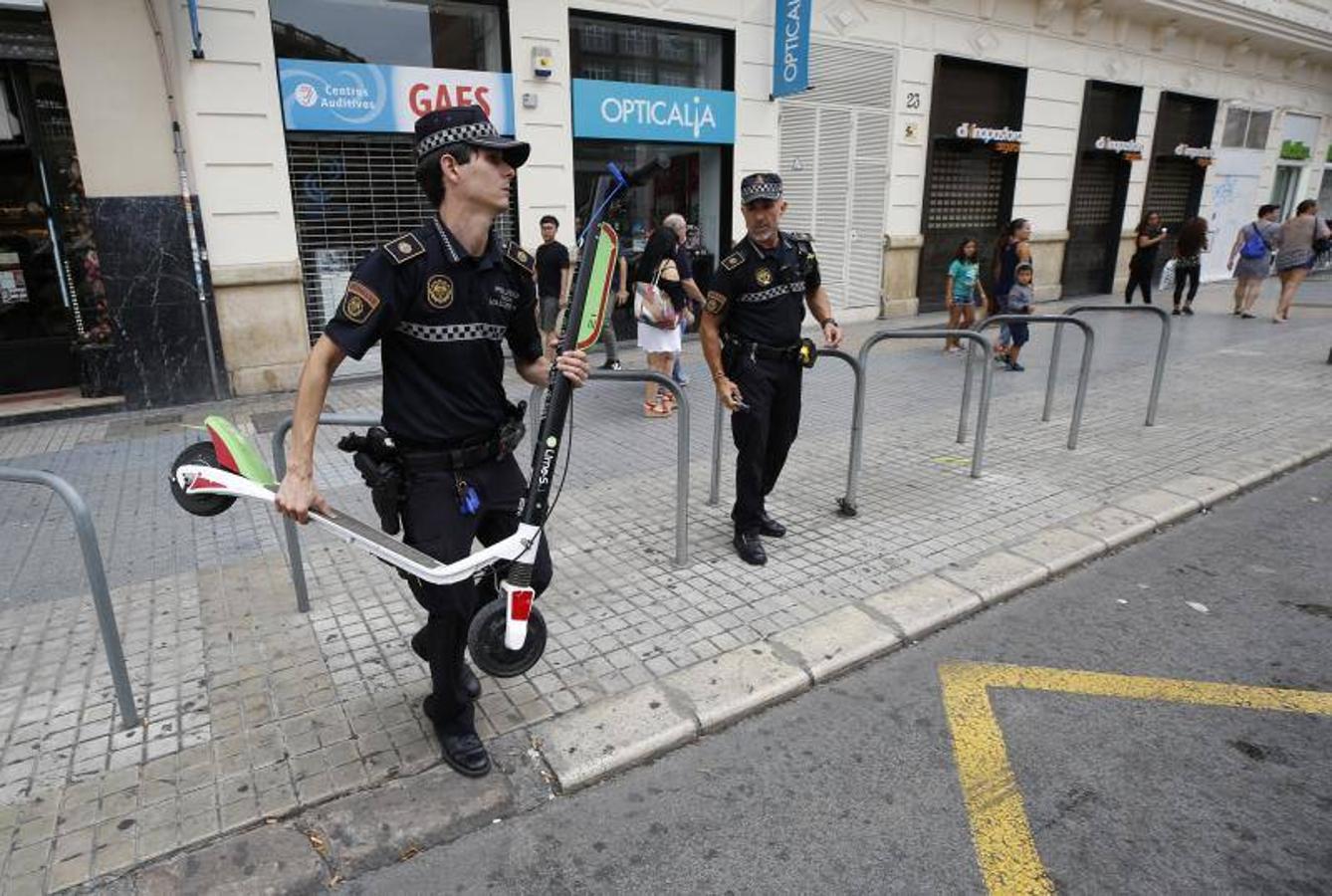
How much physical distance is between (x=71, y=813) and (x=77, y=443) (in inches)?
219

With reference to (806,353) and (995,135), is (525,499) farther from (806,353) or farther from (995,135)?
(995,135)

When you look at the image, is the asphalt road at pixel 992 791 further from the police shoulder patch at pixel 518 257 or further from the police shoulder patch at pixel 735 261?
the police shoulder patch at pixel 735 261

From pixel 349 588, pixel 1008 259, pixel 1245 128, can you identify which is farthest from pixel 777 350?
pixel 1245 128

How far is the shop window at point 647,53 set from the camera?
9.98m

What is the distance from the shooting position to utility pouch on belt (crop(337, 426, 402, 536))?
8.20ft

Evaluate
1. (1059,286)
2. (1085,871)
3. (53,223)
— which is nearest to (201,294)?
(53,223)

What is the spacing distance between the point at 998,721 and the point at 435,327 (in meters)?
2.58

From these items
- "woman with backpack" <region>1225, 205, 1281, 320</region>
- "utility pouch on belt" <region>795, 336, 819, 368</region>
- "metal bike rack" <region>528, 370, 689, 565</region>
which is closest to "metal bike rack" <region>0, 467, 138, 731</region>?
"metal bike rack" <region>528, 370, 689, 565</region>

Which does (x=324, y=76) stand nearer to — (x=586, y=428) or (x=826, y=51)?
(x=586, y=428)

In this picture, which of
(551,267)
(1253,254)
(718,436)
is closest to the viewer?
(718,436)

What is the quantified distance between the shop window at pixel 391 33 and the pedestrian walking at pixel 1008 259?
6.33 metres

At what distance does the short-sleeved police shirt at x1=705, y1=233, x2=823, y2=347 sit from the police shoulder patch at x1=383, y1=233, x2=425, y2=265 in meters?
2.03

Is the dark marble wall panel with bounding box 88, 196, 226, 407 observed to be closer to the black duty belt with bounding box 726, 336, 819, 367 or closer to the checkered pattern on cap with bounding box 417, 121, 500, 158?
the black duty belt with bounding box 726, 336, 819, 367

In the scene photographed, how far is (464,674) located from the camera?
9.98ft
